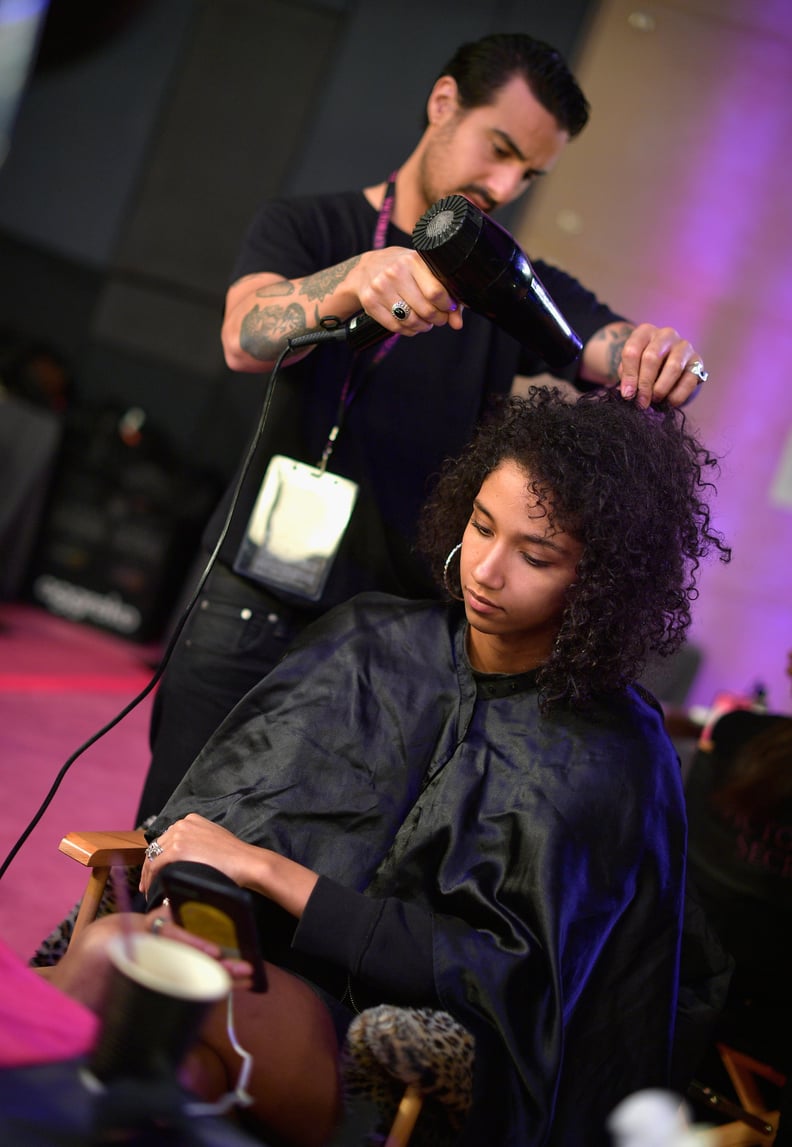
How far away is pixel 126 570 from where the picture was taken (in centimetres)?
491

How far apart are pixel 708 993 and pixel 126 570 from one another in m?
3.75

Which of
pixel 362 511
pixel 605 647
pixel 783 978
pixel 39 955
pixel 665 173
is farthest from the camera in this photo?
pixel 665 173

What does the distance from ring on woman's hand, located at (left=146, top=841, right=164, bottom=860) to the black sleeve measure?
0.20 metres

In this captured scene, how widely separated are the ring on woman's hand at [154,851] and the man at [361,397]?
39cm

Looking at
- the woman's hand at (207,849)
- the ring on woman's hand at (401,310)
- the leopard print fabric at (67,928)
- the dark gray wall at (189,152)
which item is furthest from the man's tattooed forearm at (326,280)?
the dark gray wall at (189,152)

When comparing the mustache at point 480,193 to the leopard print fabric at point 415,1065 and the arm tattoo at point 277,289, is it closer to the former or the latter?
the arm tattoo at point 277,289

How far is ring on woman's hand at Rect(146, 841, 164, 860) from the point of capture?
1.34m

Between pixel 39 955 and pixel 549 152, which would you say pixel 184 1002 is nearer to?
pixel 39 955

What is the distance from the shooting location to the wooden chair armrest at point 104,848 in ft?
4.59

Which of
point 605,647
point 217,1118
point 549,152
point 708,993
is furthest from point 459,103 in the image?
point 217,1118

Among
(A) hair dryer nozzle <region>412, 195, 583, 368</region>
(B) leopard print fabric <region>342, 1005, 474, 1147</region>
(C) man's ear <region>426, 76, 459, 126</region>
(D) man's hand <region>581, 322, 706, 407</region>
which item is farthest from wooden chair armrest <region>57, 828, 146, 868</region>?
(C) man's ear <region>426, 76, 459, 126</region>

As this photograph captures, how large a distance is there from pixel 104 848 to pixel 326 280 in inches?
32.5

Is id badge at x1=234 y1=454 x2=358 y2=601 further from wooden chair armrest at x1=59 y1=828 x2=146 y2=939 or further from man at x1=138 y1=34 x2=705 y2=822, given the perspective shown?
wooden chair armrest at x1=59 y1=828 x2=146 y2=939

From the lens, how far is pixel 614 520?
146cm
